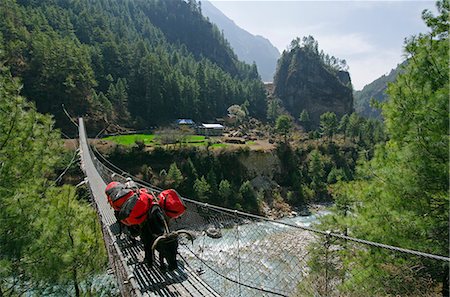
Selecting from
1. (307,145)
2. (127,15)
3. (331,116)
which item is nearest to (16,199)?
(307,145)

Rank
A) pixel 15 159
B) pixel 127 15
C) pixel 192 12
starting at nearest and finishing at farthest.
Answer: pixel 15 159
pixel 127 15
pixel 192 12

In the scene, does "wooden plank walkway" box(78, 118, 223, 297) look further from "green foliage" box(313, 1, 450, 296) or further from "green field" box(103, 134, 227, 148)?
"green field" box(103, 134, 227, 148)

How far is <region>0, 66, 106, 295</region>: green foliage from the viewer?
3367 millimetres

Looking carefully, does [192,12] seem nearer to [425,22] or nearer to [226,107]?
[226,107]

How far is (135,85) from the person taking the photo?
38.0 metres

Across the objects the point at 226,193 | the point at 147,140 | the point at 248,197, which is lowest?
the point at 248,197

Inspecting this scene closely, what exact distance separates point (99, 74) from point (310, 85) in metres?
41.4

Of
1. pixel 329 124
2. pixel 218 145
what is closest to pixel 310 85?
pixel 329 124

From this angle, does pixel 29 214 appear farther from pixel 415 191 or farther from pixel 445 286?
pixel 445 286

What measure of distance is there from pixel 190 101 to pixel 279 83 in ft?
105

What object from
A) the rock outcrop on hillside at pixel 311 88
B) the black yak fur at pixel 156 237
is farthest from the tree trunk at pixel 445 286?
the rock outcrop on hillside at pixel 311 88

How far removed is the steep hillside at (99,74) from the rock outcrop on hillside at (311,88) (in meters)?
11.3

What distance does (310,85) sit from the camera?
62.1 m

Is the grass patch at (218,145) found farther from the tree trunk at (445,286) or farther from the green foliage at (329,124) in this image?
the tree trunk at (445,286)
